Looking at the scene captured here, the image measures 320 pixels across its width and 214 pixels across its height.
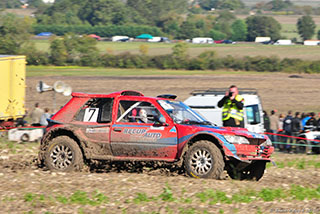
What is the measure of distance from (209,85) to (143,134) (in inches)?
1270

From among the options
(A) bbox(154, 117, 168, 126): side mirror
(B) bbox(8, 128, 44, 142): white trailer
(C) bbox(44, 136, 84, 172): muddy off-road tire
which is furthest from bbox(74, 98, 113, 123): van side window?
(B) bbox(8, 128, 44, 142): white trailer

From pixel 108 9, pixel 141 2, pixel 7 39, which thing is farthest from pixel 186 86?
pixel 141 2

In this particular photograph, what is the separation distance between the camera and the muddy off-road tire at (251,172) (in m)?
10.2

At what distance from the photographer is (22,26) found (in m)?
69.7

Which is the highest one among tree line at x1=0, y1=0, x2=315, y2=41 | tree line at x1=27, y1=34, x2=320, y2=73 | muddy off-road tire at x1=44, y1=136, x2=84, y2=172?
tree line at x1=0, y1=0, x2=315, y2=41

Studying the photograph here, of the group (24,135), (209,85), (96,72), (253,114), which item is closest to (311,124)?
(253,114)

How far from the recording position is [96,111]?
1048cm

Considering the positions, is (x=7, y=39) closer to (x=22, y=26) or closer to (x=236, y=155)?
(x=22, y=26)

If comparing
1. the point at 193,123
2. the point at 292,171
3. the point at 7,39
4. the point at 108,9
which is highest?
the point at 108,9

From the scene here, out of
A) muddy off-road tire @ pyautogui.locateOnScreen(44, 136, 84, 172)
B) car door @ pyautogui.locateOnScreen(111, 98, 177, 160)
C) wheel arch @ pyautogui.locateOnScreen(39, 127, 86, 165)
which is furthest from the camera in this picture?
wheel arch @ pyautogui.locateOnScreen(39, 127, 86, 165)

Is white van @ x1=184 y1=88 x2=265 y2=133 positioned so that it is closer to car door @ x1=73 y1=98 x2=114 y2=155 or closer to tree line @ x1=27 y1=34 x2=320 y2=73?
car door @ x1=73 y1=98 x2=114 y2=155

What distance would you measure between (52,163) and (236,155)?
325 cm

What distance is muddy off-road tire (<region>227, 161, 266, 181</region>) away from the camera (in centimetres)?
1020

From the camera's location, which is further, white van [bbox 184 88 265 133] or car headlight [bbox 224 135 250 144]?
white van [bbox 184 88 265 133]
